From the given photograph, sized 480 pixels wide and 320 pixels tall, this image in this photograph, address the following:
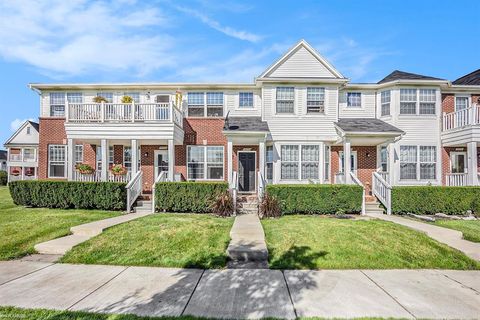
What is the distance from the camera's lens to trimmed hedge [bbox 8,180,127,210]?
11570 millimetres

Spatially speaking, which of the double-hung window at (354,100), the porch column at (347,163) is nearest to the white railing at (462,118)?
the double-hung window at (354,100)

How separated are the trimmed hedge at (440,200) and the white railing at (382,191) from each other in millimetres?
527

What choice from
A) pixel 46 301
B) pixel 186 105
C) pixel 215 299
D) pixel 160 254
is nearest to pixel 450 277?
pixel 215 299

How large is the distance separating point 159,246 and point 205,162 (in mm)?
8863

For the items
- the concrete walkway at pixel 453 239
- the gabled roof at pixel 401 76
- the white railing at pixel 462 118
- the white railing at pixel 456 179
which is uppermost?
the gabled roof at pixel 401 76

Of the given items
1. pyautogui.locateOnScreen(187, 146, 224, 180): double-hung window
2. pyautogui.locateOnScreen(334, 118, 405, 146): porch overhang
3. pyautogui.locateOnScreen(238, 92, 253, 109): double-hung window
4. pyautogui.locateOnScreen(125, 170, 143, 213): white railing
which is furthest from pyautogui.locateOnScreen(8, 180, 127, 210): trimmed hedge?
pyautogui.locateOnScreen(334, 118, 405, 146): porch overhang

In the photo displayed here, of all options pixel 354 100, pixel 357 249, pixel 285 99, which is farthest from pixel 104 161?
pixel 354 100

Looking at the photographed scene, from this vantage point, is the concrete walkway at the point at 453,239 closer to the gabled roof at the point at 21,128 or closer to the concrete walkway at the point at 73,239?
the concrete walkway at the point at 73,239

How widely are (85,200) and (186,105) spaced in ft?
24.6

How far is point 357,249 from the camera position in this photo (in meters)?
6.35

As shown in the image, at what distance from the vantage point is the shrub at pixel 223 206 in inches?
420

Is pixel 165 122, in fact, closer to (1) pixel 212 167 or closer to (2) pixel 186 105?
(2) pixel 186 105

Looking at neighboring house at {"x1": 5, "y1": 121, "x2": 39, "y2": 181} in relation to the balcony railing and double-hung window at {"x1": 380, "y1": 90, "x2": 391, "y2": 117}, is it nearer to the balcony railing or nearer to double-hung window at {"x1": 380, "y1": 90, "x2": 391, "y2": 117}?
the balcony railing

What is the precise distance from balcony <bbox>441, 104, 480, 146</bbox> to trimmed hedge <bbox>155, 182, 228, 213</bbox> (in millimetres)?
13028
